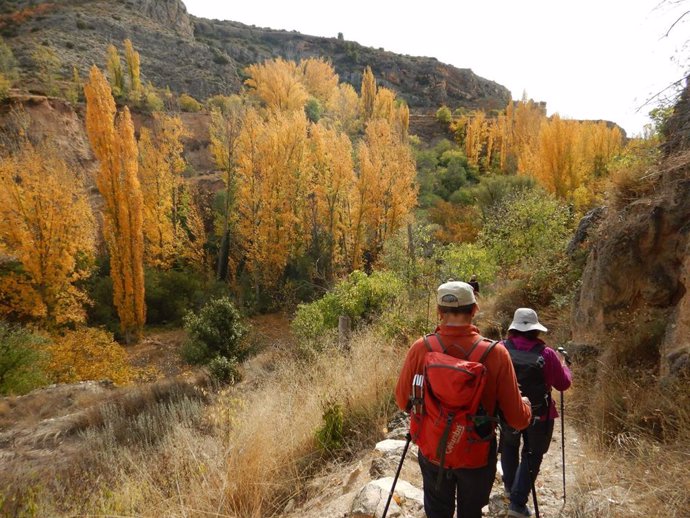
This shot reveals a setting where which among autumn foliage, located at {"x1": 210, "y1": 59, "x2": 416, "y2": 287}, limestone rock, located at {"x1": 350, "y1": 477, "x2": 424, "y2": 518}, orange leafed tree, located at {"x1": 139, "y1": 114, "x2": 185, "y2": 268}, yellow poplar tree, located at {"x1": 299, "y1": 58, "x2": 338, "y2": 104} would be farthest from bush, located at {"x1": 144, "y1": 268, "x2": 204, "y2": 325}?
yellow poplar tree, located at {"x1": 299, "y1": 58, "x2": 338, "y2": 104}

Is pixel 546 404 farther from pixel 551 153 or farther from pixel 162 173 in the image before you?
pixel 551 153

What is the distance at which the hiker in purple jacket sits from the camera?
111 inches

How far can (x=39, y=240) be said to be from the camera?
16266 mm

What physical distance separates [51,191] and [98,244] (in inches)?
287

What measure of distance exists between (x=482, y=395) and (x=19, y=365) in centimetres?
1398

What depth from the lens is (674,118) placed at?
5406 millimetres

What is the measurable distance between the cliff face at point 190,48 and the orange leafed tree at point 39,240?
65.0 feet

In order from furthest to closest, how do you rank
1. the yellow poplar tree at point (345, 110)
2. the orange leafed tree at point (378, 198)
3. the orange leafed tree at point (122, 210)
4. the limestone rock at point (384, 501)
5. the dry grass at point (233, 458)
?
the yellow poplar tree at point (345, 110), the orange leafed tree at point (378, 198), the orange leafed tree at point (122, 210), the dry grass at point (233, 458), the limestone rock at point (384, 501)

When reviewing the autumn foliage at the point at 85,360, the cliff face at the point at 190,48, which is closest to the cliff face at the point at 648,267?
the autumn foliage at the point at 85,360

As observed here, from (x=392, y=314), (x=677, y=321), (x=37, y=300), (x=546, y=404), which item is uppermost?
(x=677, y=321)

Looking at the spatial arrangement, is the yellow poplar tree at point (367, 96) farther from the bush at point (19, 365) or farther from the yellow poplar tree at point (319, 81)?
the bush at point (19, 365)

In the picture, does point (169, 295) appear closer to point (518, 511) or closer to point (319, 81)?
point (518, 511)

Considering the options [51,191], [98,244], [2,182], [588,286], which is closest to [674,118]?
[588,286]

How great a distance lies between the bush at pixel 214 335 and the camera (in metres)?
13.4
